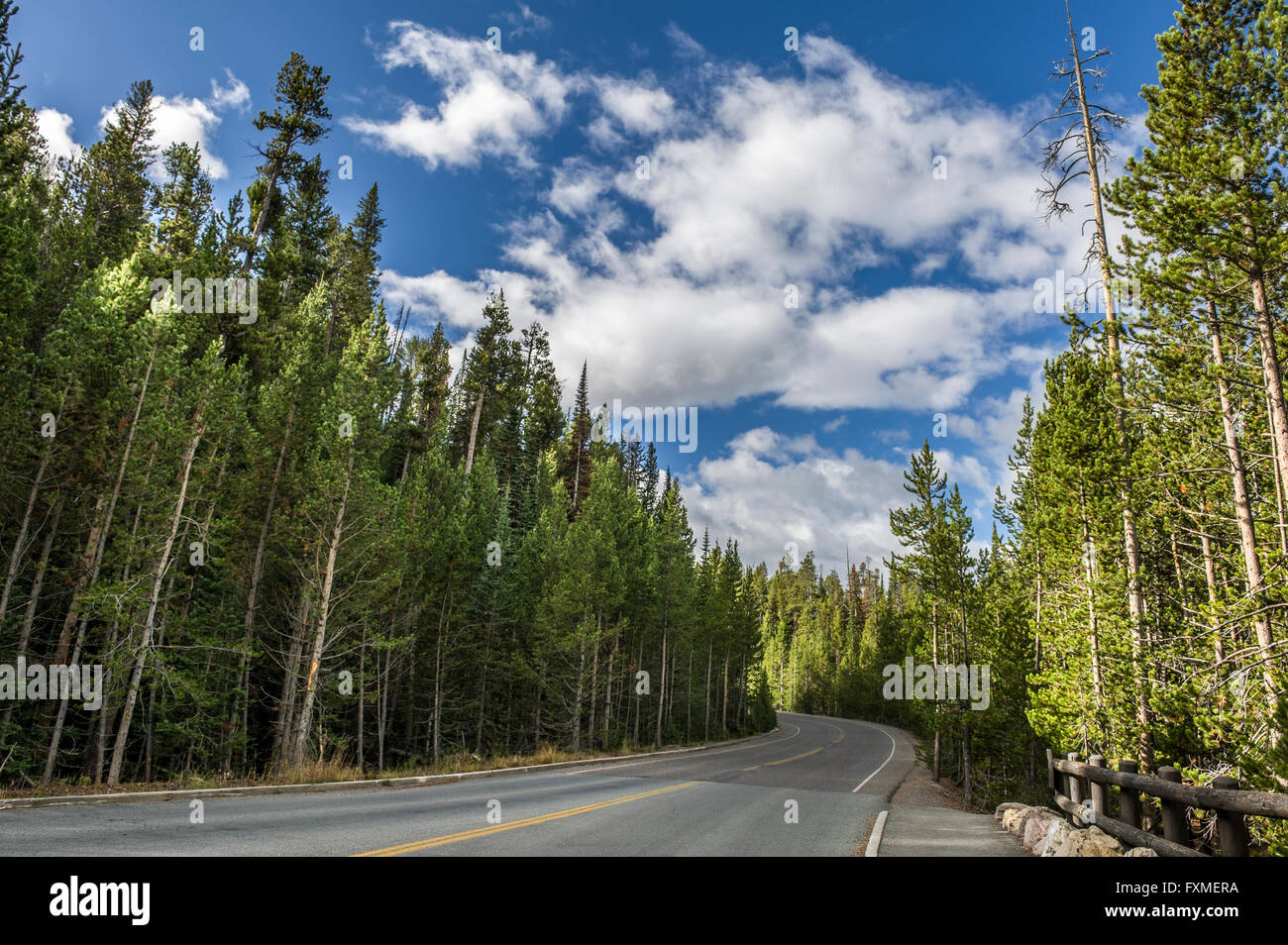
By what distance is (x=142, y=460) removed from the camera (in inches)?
696

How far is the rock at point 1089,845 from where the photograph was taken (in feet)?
22.5

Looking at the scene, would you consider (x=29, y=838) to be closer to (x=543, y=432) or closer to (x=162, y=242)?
(x=162, y=242)

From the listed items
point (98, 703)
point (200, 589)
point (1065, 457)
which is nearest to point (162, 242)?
point (200, 589)

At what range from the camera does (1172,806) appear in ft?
22.6

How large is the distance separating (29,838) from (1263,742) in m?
16.1

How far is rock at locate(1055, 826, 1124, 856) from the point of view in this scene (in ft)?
22.5

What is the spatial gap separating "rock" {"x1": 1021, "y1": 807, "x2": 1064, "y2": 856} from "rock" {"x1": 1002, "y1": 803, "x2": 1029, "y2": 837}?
0.77ft

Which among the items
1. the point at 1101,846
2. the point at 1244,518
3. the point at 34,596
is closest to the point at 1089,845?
the point at 1101,846

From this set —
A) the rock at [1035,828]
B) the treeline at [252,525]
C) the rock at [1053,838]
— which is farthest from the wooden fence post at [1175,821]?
the treeline at [252,525]

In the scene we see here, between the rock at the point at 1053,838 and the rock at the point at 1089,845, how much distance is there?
145mm
